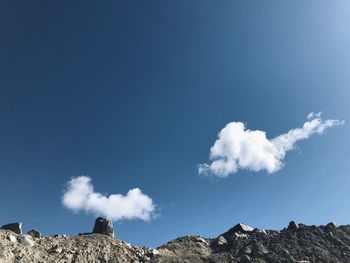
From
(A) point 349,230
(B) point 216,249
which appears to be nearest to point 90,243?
(B) point 216,249

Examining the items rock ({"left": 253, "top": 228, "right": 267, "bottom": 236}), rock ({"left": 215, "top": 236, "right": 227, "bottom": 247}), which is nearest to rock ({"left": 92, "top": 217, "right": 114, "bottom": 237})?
rock ({"left": 215, "top": 236, "right": 227, "bottom": 247})

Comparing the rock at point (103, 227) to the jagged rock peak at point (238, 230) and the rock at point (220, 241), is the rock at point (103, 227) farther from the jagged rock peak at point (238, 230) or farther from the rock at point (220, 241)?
the jagged rock peak at point (238, 230)

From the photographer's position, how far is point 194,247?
128 ft

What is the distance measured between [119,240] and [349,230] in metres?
23.2

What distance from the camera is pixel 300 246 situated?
37.1 m

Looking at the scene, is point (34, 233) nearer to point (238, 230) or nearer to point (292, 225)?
point (238, 230)

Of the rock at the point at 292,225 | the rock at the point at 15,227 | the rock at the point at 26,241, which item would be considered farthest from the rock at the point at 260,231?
the rock at the point at 15,227

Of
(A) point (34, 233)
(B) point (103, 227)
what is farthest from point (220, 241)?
(A) point (34, 233)

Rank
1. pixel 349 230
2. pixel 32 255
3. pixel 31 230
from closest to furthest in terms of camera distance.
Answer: pixel 32 255 → pixel 31 230 → pixel 349 230

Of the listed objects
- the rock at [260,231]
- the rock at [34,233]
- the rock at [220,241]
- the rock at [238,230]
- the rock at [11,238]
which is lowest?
the rock at [11,238]

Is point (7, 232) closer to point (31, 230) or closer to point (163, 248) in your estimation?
point (31, 230)

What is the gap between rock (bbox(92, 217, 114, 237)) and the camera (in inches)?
1516

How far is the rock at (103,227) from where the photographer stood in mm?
38500

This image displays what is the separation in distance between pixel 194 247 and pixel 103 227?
30.0ft
